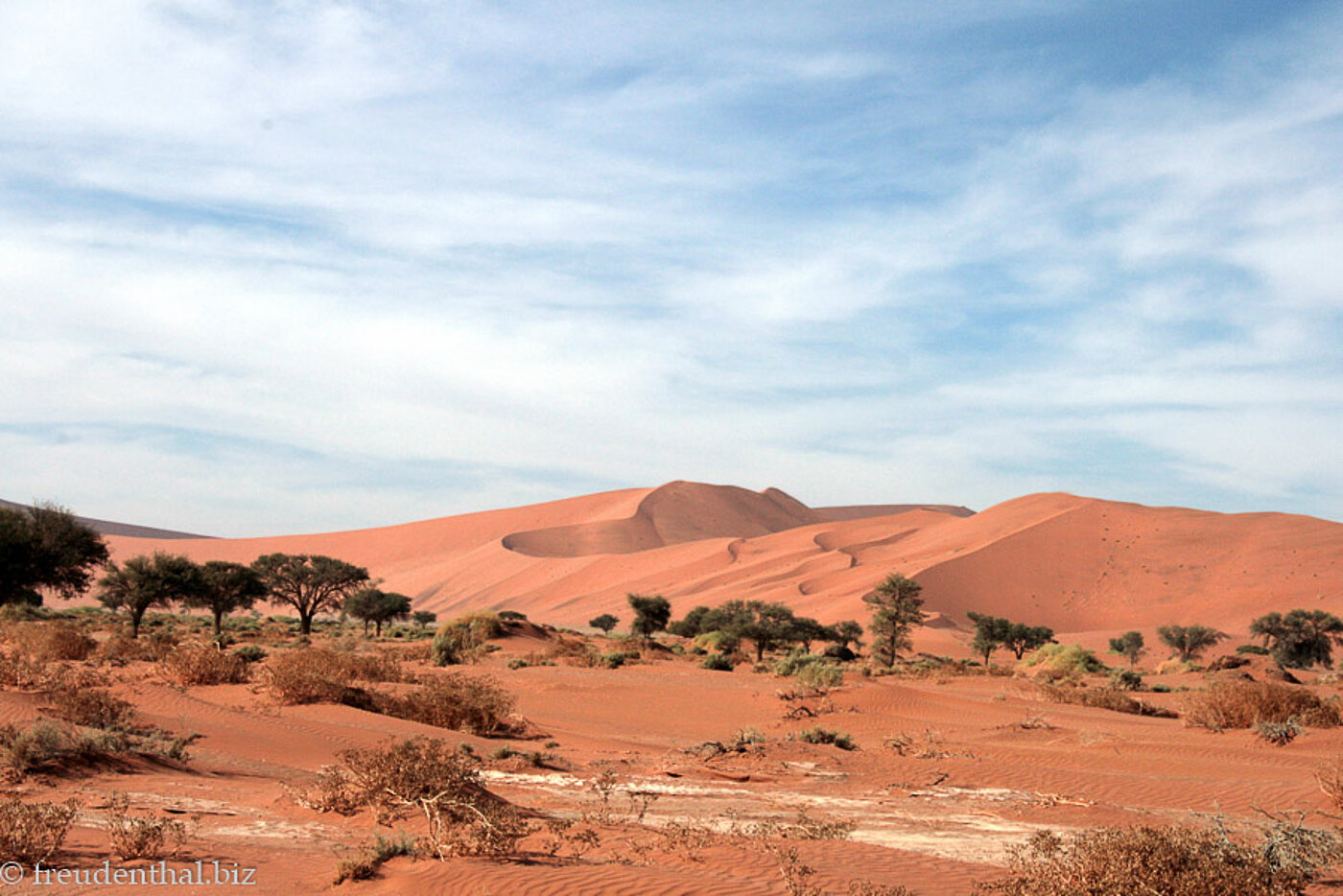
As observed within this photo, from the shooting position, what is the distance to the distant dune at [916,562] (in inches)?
2238

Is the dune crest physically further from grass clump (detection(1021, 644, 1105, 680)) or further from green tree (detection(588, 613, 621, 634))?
grass clump (detection(1021, 644, 1105, 680))

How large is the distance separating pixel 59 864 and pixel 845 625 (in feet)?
138

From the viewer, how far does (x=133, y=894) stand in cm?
539

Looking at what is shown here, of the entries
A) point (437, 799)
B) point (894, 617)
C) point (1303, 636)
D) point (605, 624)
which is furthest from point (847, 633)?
point (437, 799)

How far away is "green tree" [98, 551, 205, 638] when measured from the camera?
1439 inches

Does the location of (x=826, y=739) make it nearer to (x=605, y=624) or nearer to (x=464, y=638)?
(x=464, y=638)

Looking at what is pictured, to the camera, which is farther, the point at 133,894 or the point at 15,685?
the point at 15,685

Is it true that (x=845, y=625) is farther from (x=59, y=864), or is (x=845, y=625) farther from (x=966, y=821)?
(x=59, y=864)

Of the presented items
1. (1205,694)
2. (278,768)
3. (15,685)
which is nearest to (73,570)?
(15,685)

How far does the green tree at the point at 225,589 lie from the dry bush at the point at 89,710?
28.8m

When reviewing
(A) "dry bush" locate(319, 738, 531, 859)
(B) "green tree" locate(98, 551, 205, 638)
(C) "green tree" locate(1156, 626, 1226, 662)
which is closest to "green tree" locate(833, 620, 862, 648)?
(C) "green tree" locate(1156, 626, 1226, 662)

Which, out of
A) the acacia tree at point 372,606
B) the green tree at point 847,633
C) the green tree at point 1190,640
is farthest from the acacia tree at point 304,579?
the green tree at point 1190,640

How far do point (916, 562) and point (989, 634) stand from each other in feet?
84.0

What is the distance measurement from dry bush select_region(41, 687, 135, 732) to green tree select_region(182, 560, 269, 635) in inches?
1136
